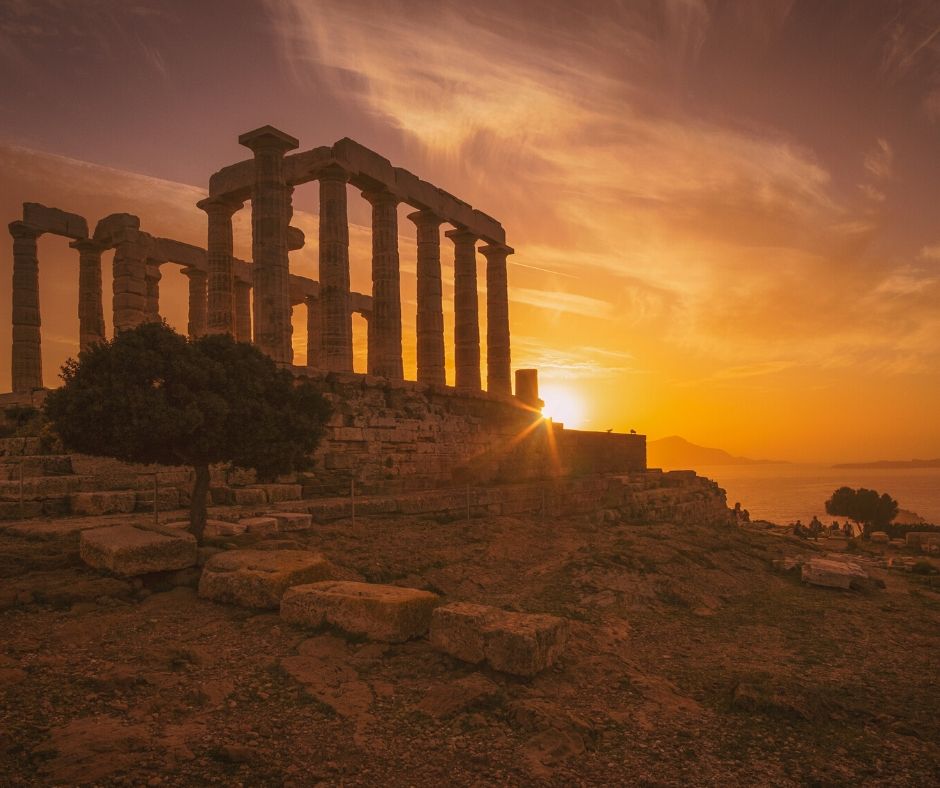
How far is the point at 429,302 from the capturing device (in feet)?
80.7

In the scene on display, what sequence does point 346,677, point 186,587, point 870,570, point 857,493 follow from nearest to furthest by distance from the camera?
point 346,677 < point 186,587 < point 870,570 < point 857,493

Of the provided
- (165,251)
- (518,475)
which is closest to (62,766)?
(518,475)

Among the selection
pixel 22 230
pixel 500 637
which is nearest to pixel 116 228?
pixel 22 230

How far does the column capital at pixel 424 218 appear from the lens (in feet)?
79.4

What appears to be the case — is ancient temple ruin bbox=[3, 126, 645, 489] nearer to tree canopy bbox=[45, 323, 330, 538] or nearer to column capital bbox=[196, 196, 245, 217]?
column capital bbox=[196, 196, 245, 217]

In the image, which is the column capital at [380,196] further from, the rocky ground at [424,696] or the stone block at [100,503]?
the rocky ground at [424,696]

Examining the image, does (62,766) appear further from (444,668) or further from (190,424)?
(190,424)

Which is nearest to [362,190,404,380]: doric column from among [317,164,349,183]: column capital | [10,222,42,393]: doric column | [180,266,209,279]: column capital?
[317,164,349,183]: column capital

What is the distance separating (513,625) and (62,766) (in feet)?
13.1

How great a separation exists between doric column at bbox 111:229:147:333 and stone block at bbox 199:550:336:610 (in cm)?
1921

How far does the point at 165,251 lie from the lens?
26578mm

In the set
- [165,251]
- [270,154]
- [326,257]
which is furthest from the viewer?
[165,251]

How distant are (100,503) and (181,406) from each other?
13.3ft

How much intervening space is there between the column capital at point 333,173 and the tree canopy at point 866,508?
126 feet
